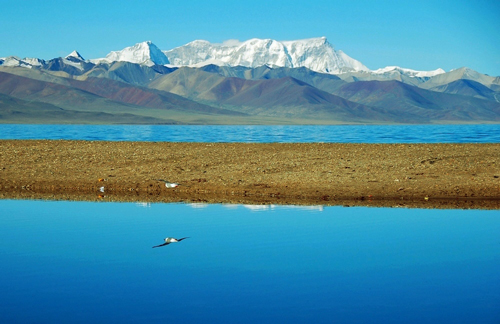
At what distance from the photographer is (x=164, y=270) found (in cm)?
1314

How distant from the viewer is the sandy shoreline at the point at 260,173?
2398 centimetres

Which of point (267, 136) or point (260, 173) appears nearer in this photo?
point (260, 173)

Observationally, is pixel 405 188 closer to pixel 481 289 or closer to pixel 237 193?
pixel 237 193

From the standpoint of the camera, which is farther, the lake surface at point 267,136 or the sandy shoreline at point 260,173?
the lake surface at point 267,136

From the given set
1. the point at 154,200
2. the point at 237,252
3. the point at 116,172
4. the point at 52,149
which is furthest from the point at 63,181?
the point at 237,252

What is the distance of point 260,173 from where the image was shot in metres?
28.3

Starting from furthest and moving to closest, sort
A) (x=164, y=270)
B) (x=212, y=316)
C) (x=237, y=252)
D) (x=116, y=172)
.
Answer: (x=116, y=172) < (x=237, y=252) < (x=164, y=270) < (x=212, y=316)

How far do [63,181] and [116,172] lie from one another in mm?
2590

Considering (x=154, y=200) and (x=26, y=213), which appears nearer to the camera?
(x=26, y=213)

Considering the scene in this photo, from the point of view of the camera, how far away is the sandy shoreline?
78.7 feet

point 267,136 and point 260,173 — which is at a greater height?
point 260,173

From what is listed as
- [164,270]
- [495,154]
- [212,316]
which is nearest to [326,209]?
[164,270]

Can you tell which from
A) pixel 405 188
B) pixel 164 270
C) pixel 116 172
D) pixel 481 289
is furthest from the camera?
pixel 116 172

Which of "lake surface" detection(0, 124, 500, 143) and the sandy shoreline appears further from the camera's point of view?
"lake surface" detection(0, 124, 500, 143)
